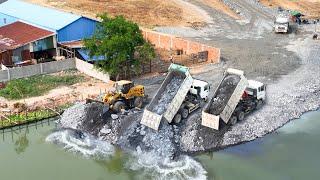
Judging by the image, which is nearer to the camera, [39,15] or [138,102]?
[138,102]

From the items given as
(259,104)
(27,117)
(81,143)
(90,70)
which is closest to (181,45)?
(90,70)

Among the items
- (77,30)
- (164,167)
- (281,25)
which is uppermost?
(281,25)

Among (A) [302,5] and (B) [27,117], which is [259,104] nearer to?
(B) [27,117]

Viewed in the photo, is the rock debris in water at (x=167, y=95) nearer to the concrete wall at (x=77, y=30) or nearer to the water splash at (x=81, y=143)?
the water splash at (x=81, y=143)

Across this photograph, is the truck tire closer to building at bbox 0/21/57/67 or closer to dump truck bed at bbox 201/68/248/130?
dump truck bed at bbox 201/68/248/130

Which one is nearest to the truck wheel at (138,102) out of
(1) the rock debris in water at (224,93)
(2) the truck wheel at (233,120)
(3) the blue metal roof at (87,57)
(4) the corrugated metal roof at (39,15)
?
(1) the rock debris in water at (224,93)

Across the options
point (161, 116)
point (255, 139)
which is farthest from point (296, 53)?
point (161, 116)
